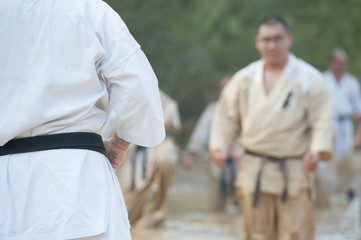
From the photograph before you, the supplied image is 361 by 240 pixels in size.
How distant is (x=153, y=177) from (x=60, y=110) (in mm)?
6509

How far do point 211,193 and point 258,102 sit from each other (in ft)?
17.7

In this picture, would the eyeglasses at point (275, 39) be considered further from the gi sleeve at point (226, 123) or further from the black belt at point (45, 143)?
the black belt at point (45, 143)

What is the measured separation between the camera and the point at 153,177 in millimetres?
9516

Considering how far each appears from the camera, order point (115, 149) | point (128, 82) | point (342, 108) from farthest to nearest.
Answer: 1. point (342, 108)
2. point (115, 149)
3. point (128, 82)

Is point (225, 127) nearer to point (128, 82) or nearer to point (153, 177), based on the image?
point (153, 177)

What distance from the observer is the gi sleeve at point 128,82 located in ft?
10.3

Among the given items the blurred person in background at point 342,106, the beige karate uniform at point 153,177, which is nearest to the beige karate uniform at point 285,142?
the beige karate uniform at point 153,177

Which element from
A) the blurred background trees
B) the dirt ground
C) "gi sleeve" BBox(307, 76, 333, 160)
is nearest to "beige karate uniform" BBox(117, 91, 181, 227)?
the dirt ground

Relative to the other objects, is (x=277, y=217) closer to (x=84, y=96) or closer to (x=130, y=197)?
(x=130, y=197)

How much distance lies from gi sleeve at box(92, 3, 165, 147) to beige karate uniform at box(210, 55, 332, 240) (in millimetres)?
3352

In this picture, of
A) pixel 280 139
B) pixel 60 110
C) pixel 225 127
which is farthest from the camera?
pixel 225 127

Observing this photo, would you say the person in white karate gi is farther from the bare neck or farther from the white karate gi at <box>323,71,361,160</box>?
the bare neck

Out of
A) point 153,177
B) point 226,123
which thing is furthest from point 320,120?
point 153,177

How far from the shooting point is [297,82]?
21.9ft
